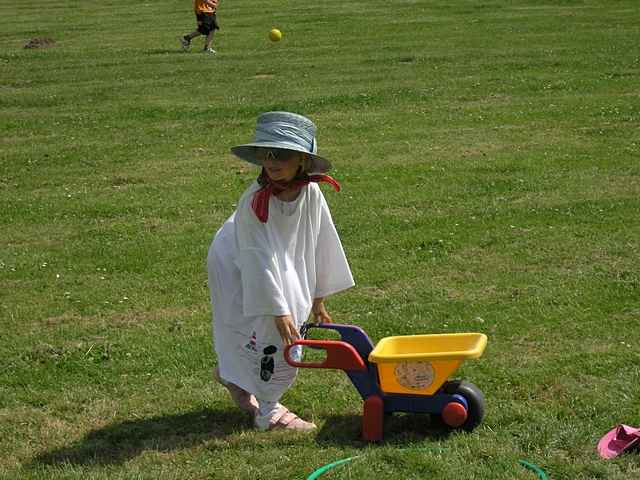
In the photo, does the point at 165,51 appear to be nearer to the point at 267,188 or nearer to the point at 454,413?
the point at 267,188

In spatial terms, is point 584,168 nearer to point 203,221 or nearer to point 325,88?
point 203,221

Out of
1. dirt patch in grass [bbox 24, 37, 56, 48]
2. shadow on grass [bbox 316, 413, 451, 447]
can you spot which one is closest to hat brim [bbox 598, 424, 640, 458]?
shadow on grass [bbox 316, 413, 451, 447]

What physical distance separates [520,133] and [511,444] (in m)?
7.35

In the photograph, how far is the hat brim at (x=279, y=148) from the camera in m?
4.37

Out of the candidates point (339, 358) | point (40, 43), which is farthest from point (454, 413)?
point (40, 43)

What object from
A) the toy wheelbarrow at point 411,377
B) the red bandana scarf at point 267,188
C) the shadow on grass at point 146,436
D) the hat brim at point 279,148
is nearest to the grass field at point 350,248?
the shadow on grass at point 146,436

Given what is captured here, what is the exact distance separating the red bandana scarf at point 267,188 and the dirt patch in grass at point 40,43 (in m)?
17.8

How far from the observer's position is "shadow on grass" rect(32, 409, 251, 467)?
4.52m

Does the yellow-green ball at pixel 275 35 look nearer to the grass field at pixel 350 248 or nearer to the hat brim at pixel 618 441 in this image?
the grass field at pixel 350 248

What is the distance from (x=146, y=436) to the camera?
15.5 ft

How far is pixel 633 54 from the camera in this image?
16500 mm

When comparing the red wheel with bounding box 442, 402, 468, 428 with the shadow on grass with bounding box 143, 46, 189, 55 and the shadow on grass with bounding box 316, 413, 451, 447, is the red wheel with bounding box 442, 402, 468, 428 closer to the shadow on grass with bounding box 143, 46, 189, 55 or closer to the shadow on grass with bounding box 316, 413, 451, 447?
the shadow on grass with bounding box 316, 413, 451, 447

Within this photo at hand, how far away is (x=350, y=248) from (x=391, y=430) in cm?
305

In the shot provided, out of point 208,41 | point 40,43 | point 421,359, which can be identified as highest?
point 421,359
